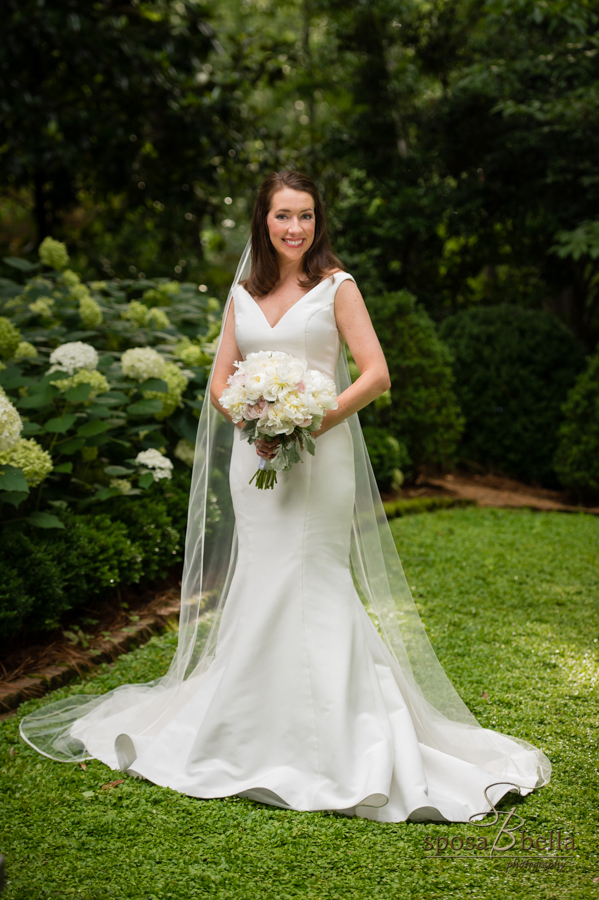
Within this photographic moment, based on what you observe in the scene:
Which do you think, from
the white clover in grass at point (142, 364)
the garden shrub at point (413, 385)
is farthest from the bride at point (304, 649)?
the garden shrub at point (413, 385)

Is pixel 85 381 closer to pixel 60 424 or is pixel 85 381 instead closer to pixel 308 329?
pixel 60 424

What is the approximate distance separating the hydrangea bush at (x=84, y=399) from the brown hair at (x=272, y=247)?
1235 mm

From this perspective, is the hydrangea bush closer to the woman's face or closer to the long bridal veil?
the long bridal veil

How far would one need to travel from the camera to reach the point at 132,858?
7.38 feet

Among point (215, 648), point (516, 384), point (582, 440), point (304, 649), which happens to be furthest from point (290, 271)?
point (516, 384)

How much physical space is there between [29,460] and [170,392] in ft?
4.19

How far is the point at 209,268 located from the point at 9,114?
369 centimetres

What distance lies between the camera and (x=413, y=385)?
25.4 feet

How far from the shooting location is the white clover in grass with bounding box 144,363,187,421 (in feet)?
14.8

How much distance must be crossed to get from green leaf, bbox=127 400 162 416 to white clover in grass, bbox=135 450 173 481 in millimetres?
250

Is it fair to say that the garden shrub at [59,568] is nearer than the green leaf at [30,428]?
Yes

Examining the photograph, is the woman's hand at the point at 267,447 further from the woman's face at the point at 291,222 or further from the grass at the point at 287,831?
the grass at the point at 287,831

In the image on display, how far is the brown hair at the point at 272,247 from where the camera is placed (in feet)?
9.64

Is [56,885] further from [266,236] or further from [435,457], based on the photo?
[435,457]
